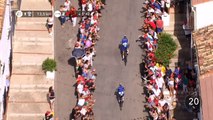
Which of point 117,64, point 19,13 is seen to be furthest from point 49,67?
point 19,13

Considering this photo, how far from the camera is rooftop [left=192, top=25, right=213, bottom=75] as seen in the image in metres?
32.4

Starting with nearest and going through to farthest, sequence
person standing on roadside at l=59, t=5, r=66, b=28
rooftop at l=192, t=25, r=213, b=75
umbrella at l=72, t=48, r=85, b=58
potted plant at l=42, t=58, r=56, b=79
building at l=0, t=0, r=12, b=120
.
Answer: rooftop at l=192, t=25, r=213, b=75 → building at l=0, t=0, r=12, b=120 → umbrella at l=72, t=48, r=85, b=58 → potted plant at l=42, t=58, r=56, b=79 → person standing on roadside at l=59, t=5, r=66, b=28

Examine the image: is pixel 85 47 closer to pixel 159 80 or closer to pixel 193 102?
pixel 159 80

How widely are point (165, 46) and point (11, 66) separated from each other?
33.0ft

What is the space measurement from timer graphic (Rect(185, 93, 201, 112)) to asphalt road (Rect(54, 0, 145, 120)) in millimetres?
2888

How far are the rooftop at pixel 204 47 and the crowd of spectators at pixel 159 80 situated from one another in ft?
10.5

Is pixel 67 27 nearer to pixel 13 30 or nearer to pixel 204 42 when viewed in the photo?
pixel 13 30

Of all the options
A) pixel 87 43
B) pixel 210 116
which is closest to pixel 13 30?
pixel 87 43

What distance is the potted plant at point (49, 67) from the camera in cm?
3809

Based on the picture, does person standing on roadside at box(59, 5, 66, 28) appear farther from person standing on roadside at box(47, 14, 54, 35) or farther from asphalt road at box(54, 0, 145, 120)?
person standing on roadside at box(47, 14, 54, 35)

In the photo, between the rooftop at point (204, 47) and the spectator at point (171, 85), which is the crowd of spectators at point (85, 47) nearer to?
the spectator at point (171, 85)

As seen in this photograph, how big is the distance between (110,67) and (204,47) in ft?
23.9

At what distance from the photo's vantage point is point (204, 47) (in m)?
33.7

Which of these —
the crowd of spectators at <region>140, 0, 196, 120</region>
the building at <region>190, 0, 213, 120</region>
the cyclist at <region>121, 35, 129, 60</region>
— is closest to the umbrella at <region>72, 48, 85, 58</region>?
the cyclist at <region>121, 35, 129, 60</region>
